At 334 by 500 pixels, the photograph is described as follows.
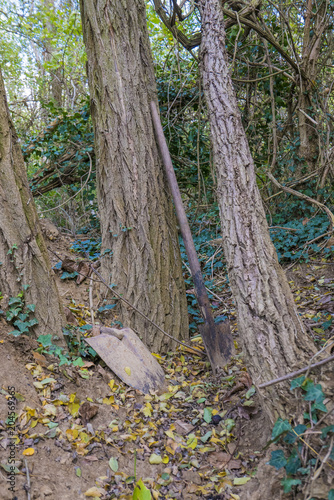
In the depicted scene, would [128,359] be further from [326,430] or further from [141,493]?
[326,430]

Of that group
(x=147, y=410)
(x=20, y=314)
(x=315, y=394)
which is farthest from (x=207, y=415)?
(x=20, y=314)

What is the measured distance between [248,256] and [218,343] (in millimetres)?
1046

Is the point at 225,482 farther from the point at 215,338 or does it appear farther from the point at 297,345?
the point at 215,338

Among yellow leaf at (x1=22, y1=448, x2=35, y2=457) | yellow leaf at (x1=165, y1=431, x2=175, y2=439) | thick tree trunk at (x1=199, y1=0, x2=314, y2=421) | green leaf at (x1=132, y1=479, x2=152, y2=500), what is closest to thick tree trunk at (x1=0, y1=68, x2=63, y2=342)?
yellow leaf at (x1=22, y1=448, x2=35, y2=457)

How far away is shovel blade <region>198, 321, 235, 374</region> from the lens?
3.03m

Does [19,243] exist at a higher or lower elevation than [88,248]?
higher

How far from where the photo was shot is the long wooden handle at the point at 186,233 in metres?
3.20

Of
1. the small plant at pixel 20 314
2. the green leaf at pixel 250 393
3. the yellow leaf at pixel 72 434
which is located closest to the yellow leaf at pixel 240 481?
the green leaf at pixel 250 393

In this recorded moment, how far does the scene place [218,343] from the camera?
309 centimetres

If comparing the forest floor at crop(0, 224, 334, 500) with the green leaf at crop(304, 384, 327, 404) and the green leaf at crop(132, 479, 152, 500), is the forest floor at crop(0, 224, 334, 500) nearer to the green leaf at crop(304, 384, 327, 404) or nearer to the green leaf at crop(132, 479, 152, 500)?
the green leaf at crop(132, 479, 152, 500)

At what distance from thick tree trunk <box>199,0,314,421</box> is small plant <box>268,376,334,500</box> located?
0.58 feet

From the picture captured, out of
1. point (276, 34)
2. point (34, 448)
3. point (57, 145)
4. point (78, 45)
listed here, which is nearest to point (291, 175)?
point (276, 34)

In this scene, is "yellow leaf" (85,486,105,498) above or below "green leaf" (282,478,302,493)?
above

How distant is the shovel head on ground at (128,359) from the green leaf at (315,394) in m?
1.39
